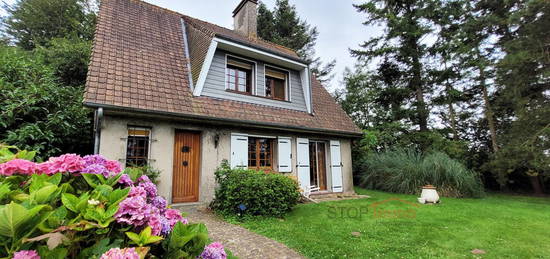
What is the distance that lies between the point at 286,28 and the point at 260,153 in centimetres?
1340

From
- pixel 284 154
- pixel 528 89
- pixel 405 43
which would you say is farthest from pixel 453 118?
pixel 284 154

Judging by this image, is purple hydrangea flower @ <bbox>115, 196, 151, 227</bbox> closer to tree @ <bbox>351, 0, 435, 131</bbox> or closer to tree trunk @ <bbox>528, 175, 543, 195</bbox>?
tree @ <bbox>351, 0, 435, 131</bbox>

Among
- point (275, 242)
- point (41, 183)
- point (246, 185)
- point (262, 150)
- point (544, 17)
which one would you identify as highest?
point (544, 17)

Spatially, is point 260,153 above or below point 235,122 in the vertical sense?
below

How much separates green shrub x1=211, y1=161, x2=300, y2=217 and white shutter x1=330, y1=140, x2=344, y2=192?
3342 millimetres

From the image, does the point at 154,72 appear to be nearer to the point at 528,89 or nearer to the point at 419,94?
the point at 419,94

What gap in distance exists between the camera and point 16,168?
123 cm

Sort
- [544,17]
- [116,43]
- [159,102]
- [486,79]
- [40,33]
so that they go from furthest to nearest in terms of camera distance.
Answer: [40,33]
[486,79]
[544,17]
[116,43]
[159,102]

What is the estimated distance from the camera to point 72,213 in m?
1.00

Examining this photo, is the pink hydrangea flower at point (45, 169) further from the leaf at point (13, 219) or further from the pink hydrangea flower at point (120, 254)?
the pink hydrangea flower at point (120, 254)

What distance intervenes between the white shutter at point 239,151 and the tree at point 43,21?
39.2 ft

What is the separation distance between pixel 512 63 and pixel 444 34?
4.45m

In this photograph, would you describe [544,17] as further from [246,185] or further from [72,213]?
[72,213]

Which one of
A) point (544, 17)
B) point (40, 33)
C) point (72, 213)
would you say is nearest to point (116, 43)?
point (72, 213)
